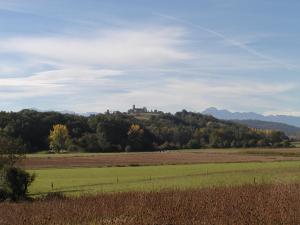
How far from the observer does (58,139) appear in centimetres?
16988

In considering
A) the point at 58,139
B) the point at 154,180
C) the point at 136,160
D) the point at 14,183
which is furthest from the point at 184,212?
the point at 58,139

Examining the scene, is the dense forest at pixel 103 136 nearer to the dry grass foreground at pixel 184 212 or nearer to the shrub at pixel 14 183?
the shrub at pixel 14 183

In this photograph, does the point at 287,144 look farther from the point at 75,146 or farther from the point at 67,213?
the point at 67,213

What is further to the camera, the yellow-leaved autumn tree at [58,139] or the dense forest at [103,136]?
the yellow-leaved autumn tree at [58,139]

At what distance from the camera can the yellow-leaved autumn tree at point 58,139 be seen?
6683 inches

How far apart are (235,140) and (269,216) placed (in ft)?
601

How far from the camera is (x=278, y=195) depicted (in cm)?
1495

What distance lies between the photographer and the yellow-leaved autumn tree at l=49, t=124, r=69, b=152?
170 meters

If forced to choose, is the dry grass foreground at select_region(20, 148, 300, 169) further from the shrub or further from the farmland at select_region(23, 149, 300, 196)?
the shrub

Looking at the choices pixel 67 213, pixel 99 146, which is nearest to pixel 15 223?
pixel 67 213

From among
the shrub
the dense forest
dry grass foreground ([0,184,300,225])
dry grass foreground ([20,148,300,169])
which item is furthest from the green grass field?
the dense forest

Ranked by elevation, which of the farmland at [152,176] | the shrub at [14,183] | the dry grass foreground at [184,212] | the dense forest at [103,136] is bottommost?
the farmland at [152,176]

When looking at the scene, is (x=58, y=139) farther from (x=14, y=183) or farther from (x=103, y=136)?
(x=14, y=183)

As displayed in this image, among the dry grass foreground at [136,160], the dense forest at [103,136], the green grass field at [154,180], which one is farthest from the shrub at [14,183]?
the dense forest at [103,136]
